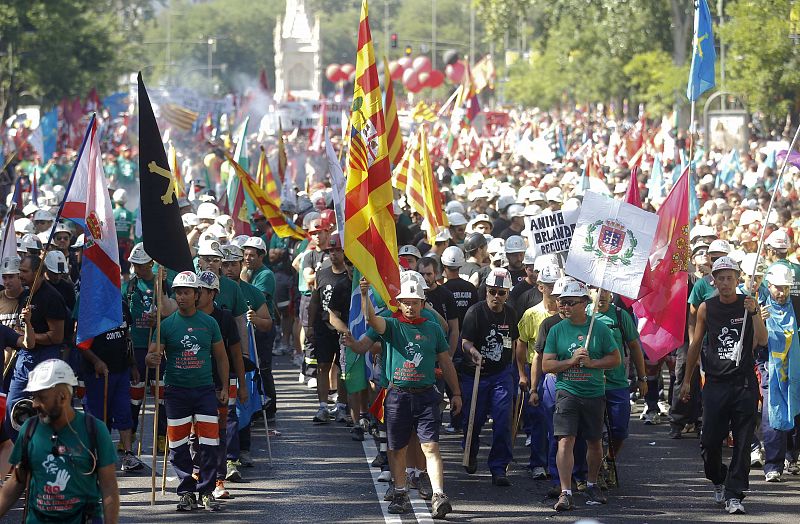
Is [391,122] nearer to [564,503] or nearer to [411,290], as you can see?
[411,290]

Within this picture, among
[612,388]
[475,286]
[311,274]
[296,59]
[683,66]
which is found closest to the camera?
[612,388]

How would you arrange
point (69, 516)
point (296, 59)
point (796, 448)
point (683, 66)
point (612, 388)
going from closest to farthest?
point (69, 516) < point (612, 388) < point (796, 448) < point (683, 66) < point (296, 59)

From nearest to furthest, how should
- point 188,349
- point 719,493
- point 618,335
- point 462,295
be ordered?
point 188,349 → point 719,493 → point 618,335 → point 462,295

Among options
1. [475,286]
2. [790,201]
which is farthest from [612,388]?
[790,201]

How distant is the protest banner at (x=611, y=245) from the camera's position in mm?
10945

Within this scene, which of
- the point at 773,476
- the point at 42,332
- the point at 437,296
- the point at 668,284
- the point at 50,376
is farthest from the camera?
the point at 437,296

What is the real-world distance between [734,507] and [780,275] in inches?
79.0

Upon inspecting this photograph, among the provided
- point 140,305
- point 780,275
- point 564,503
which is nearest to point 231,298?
point 140,305

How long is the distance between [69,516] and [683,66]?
139ft

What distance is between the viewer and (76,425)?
7172 mm

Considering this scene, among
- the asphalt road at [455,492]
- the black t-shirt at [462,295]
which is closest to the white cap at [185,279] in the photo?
the asphalt road at [455,492]

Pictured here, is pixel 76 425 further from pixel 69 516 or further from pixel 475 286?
pixel 475 286

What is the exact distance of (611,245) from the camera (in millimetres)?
10953

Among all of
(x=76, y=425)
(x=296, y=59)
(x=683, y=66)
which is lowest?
(x=296, y=59)
